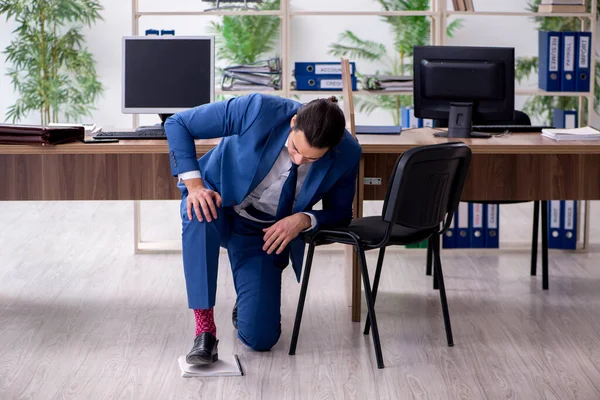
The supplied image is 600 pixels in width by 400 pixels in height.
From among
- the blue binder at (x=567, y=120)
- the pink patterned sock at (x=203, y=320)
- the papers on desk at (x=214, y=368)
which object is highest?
the blue binder at (x=567, y=120)

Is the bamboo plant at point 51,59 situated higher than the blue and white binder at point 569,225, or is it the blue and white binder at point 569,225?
the bamboo plant at point 51,59

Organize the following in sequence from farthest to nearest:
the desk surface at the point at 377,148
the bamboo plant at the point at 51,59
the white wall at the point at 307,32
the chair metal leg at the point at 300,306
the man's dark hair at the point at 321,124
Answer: the white wall at the point at 307,32 < the bamboo plant at the point at 51,59 < the desk surface at the point at 377,148 < the chair metal leg at the point at 300,306 < the man's dark hair at the point at 321,124

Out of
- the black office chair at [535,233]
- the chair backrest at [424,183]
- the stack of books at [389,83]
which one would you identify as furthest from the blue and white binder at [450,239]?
the chair backrest at [424,183]

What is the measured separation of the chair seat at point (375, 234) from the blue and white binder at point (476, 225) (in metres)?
1.48

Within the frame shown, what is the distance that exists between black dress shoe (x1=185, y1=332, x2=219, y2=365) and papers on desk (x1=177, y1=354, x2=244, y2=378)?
0.06 ft

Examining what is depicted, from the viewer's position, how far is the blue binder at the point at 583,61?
15.5 ft

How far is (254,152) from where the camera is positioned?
10.5 ft

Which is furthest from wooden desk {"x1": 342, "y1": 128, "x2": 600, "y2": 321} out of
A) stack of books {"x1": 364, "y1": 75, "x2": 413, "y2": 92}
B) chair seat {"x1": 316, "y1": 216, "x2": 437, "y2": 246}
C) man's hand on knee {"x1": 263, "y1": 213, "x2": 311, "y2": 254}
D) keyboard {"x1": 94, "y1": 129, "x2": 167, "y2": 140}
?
stack of books {"x1": 364, "y1": 75, "x2": 413, "y2": 92}

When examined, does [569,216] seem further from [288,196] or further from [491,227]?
[288,196]

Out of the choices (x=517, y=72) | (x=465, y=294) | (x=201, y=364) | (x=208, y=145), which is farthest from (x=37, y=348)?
(x=517, y=72)

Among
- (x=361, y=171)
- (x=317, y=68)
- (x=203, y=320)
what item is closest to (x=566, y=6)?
(x=317, y=68)

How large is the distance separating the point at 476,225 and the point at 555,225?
1.34 feet

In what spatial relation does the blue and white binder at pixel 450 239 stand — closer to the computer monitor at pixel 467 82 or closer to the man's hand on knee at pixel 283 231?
the computer monitor at pixel 467 82

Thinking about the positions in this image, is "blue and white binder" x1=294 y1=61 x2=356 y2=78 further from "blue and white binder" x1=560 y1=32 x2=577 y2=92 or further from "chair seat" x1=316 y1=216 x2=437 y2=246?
"chair seat" x1=316 y1=216 x2=437 y2=246
